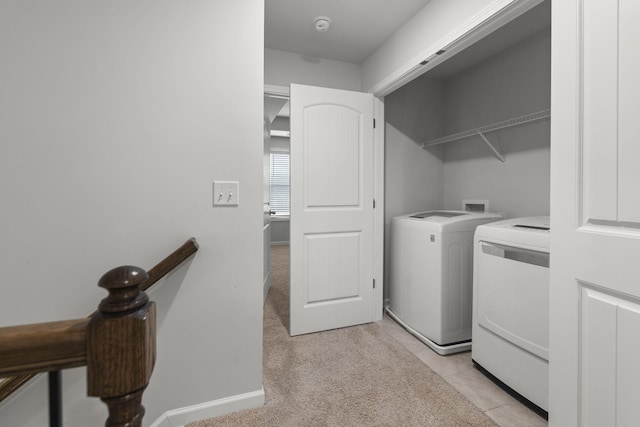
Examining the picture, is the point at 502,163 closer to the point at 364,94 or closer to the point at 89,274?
the point at 364,94

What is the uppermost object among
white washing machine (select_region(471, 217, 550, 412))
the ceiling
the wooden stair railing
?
the ceiling

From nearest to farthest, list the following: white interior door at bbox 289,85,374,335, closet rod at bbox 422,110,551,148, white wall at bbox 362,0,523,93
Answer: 1. white wall at bbox 362,0,523,93
2. closet rod at bbox 422,110,551,148
3. white interior door at bbox 289,85,374,335

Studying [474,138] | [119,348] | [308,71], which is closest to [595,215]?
[119,348]

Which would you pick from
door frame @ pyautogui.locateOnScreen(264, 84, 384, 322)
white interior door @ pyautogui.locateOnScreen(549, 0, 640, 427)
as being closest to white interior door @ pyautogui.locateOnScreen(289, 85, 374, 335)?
door frame @ pyautogui.locateOnScreen(264, 84, 384, 322)

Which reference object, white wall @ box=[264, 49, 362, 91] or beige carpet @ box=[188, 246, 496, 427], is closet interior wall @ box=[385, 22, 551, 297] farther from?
beige carpet @ box=[188, 246, 496, 427]

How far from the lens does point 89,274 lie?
1227 mm

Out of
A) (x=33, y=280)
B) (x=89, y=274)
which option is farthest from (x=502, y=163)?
(x=33, y=280)

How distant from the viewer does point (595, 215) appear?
0.96 m

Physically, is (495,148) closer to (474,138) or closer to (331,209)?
(474,138)

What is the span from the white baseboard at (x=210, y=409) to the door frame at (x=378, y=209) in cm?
134

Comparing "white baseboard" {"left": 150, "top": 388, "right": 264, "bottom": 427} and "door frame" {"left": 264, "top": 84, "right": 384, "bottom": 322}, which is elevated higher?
"door frame" {"left": 264, "top": 84, "right": 384, "bottom": 322}

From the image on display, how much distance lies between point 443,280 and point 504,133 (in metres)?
1.36

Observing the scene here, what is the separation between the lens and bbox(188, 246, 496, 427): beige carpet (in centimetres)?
142

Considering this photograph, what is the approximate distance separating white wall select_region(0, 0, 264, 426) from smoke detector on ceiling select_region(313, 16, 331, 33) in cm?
80
